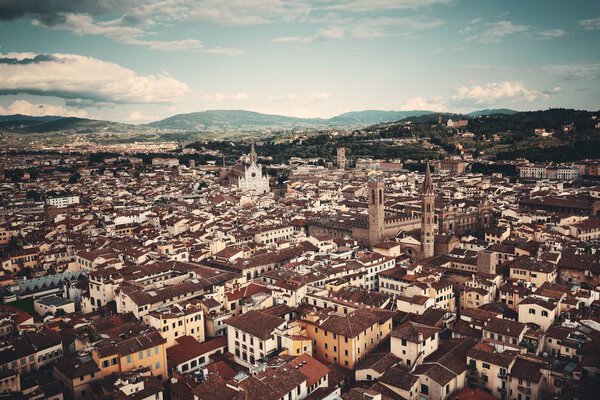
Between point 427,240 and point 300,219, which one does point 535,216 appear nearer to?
point 427,240

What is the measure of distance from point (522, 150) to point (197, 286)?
10798 cm

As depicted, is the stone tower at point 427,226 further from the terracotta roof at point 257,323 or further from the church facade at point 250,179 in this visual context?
the church facade at point 250,179

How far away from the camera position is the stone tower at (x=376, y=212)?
156ft

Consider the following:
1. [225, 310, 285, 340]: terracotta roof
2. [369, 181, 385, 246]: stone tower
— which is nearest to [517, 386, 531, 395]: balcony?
[225, 310, 285, 340]: terracotta roof

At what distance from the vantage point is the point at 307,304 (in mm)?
30703

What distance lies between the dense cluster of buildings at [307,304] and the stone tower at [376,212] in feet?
0.46

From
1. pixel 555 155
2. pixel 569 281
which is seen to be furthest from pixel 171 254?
pixel 555 155

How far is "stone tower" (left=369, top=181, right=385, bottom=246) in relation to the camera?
47.4m

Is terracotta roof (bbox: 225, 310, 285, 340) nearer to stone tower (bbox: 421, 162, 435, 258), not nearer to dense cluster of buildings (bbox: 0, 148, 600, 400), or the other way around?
dense cluster of buildings (bbox: 0, 148, 600, 400)

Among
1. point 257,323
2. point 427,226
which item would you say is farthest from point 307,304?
point 427,226

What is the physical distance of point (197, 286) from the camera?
33.1 meters

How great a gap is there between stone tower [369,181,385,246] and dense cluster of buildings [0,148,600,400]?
0.14 m

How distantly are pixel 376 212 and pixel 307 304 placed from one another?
1908 centimetres

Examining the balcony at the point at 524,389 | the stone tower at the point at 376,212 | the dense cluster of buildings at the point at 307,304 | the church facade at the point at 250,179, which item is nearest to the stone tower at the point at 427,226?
the dense cluster of buildings at the point at 307,304
